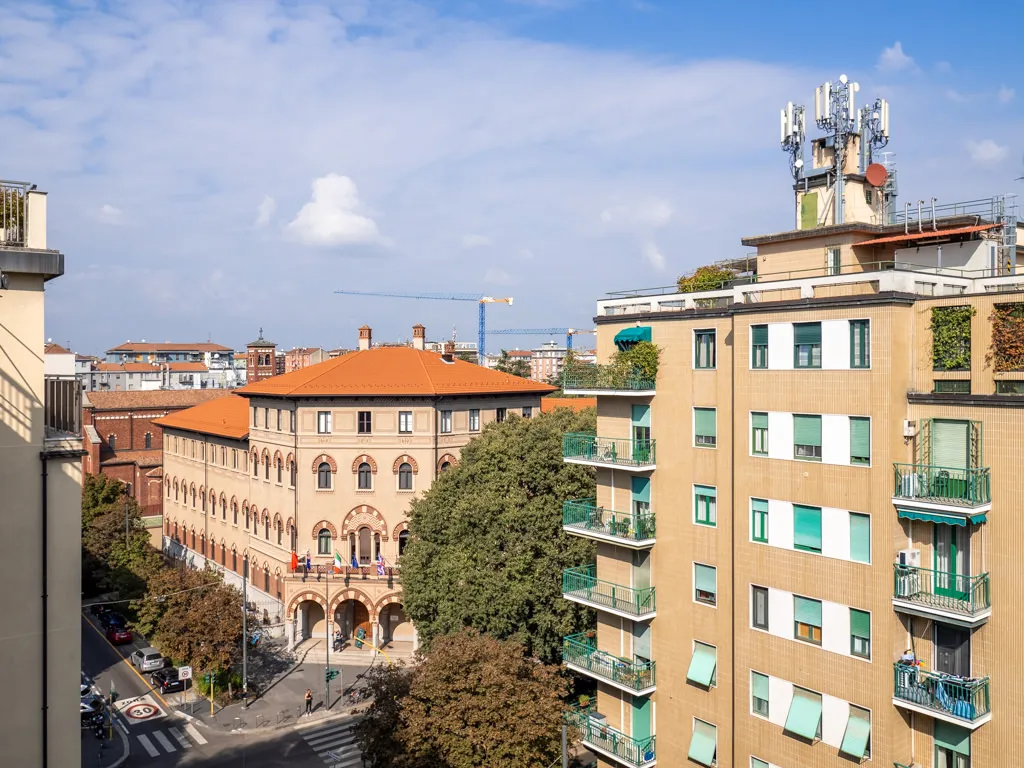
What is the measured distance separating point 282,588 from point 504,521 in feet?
80.9

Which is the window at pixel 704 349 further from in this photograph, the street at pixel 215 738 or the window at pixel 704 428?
the street at pixel 215 738

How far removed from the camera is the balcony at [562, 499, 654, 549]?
27359 millimetres

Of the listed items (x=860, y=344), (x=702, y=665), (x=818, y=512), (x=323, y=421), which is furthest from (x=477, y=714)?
(x=323, y=421)

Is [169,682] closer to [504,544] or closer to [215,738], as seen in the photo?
[215,738]

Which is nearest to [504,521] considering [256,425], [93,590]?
[256,425]

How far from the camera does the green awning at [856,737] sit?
70.8 feet

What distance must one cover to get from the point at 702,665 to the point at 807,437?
8185mm

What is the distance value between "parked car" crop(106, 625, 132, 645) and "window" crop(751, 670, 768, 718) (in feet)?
150

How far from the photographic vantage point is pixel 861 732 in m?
21.7

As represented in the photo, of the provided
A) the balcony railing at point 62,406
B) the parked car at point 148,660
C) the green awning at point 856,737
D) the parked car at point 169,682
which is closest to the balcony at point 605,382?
the green awning at point 856,737

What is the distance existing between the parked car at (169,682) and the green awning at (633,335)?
33.6m

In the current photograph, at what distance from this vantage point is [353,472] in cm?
5412

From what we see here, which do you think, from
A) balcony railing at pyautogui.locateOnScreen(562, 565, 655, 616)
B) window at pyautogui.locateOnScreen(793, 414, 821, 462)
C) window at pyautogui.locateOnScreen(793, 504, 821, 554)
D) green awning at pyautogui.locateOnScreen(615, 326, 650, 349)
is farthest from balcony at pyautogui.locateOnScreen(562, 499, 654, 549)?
window at pyautogui.locateOnScreen(793, 414, 821, 462)

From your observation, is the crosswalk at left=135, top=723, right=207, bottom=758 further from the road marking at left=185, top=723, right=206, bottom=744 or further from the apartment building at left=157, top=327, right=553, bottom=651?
the apartment building at left=157, top=327, right=553, bottom=651
